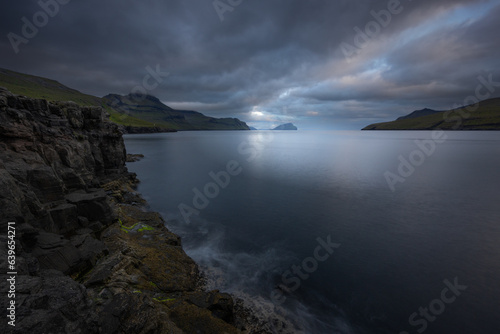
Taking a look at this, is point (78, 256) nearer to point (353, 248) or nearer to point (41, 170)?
point (41, 170)

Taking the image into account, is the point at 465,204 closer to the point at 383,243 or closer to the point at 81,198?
the point at 383,243

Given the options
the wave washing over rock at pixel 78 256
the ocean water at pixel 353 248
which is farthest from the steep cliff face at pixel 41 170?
the ocean water at pixel 353 248

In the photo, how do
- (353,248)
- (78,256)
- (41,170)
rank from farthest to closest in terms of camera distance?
(353,248) < (41,170) < (78,256)

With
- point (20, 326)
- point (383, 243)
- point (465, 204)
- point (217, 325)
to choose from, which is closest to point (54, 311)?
point (20, 326)

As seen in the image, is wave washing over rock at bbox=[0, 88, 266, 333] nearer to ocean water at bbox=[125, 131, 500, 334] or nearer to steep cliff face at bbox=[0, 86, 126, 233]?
steep cliff face at bbox=[0, 86, 126, 233]

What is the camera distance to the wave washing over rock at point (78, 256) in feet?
27.6

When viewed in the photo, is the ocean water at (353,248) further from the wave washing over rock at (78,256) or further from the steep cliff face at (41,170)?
the steep cliff face at (41,170)

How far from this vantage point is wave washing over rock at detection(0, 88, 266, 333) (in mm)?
8414

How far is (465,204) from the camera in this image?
37.2 m

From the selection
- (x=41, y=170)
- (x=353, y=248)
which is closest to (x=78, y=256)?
(x=41, y=170)

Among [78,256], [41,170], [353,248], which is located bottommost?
[353,248]

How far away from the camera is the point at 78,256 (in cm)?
1456

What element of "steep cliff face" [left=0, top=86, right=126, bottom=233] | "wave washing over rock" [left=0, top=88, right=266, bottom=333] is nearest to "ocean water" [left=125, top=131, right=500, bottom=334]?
"wave washing over rock" [left=0, top=88, right=266, bottom=333]

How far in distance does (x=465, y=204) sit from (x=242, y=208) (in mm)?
39292
